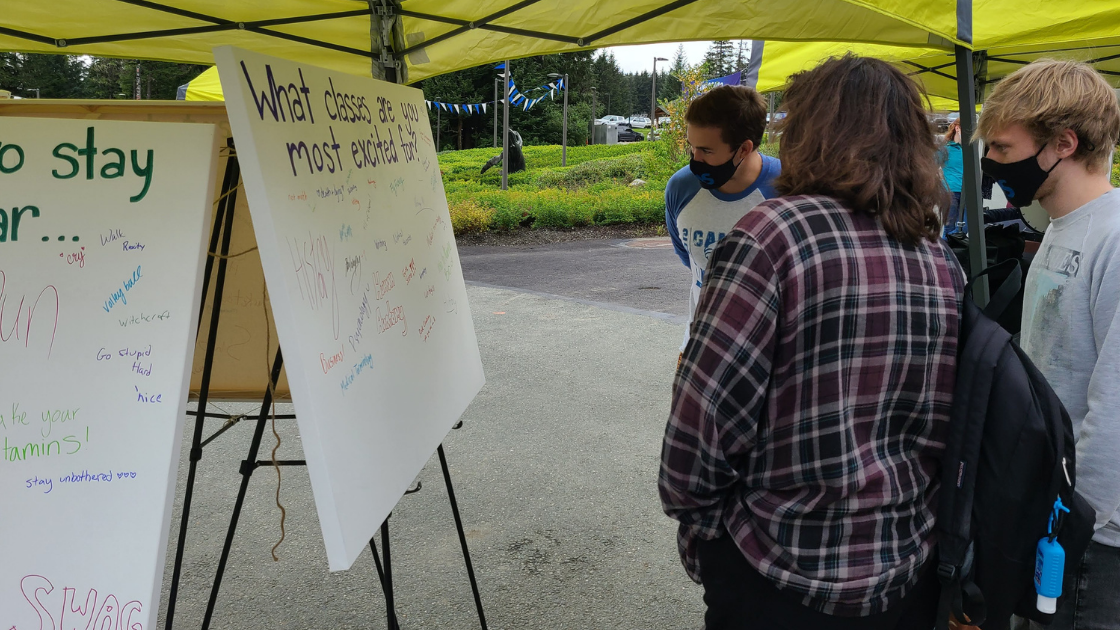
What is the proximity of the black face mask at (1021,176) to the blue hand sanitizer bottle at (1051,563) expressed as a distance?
716 mm

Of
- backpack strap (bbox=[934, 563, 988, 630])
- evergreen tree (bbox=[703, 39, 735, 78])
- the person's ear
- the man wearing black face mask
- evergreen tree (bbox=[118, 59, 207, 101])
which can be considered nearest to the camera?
backpack strap (bbox=[934, 563, 988, 630])

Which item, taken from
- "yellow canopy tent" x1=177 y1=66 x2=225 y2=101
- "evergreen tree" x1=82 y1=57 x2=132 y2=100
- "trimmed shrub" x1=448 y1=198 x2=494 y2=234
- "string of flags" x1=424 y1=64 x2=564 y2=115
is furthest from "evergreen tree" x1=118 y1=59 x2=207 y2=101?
"yellow canopy tent" x1=177 y1=66 x2=225 y2=101

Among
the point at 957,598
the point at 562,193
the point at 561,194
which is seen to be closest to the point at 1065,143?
the point at 957,598

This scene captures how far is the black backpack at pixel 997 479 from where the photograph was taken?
1.36 metres

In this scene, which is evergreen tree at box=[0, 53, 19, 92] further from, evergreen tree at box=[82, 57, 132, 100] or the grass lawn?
the grass lawn

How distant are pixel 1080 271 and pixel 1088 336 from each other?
0.14 metres

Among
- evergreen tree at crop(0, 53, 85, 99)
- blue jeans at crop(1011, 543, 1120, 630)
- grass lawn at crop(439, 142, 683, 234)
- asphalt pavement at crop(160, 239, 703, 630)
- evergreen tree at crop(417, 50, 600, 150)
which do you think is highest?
evergreen tree at crop(0, 53, 85, 99)

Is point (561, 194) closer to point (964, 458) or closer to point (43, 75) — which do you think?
point (964, 458)

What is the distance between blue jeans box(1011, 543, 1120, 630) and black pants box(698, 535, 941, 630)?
1.21 ft

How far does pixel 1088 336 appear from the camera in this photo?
162cm

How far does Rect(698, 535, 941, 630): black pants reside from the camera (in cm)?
139

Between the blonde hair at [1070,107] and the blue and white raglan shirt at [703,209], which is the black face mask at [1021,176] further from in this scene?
the blue and white raglan shirt at [703,209]

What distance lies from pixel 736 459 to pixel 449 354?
130 cm

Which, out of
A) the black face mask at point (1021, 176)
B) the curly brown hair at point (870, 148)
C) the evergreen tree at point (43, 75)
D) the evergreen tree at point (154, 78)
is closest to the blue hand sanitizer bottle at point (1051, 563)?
the curly brown hair at point (870, 148)
